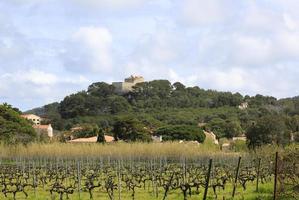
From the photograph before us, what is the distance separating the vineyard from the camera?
1630cm

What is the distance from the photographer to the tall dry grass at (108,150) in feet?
111

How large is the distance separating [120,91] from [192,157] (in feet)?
253

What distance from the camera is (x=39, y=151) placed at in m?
34.1

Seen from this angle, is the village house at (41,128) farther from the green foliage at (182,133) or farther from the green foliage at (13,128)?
the green foliage at (182,133)

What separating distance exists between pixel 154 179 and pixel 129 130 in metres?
33.1

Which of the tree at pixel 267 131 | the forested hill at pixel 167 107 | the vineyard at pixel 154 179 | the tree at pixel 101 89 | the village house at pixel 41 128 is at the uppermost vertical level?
the tree at pixel 101 89

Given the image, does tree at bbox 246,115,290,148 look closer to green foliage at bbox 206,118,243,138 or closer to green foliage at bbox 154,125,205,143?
green foliage at bbox 154,125,205,143

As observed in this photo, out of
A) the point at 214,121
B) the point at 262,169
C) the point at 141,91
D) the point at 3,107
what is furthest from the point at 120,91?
the point at 262,169

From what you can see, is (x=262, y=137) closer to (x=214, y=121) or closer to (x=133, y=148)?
(x=133, y=148)

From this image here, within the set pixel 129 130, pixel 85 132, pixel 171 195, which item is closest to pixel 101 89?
pixel 85 132

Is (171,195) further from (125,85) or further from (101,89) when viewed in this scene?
(125,85)

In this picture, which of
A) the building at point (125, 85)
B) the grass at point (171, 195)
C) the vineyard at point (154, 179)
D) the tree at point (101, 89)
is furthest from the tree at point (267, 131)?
the building at point (125, 85)

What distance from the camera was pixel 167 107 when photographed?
99.1 m

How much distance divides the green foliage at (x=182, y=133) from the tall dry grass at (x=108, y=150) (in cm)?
2043
